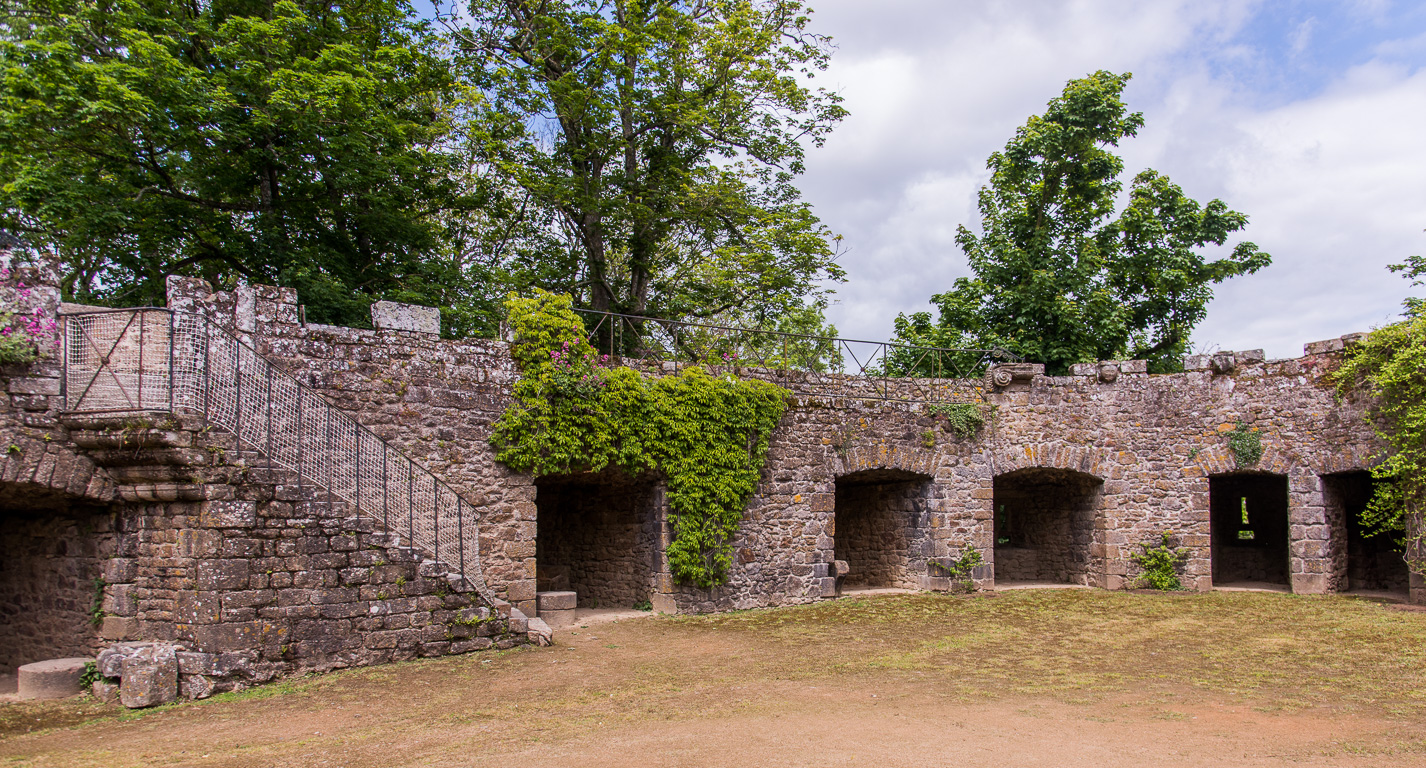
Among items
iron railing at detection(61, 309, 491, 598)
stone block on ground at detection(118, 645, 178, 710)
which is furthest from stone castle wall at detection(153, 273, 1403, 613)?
stone block on ground at detection(118, 645, 178, 710)

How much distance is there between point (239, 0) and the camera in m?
12.8

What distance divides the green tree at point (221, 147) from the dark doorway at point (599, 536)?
396 centimetres

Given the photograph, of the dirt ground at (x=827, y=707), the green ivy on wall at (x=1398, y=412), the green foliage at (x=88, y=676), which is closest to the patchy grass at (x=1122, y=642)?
the dirt ground at (x=827, y=707)

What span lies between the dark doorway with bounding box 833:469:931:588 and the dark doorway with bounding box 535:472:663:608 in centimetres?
312

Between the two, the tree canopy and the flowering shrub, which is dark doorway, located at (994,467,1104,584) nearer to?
the tree canopy

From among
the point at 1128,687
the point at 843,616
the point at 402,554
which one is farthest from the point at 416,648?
the point at 1128,687

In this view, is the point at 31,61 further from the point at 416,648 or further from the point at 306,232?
the point at 416,648

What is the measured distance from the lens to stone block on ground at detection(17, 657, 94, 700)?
645 centimetres

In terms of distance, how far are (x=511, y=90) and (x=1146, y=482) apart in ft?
41.6

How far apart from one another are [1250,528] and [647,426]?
1189 cm

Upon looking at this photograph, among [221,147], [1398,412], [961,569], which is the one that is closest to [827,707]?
[961,569]

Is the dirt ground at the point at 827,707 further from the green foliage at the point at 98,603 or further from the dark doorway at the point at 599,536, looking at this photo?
the dark doorway at the point at 599,536

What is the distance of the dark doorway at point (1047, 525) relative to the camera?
13.1m

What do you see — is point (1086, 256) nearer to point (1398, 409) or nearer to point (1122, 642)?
point (1398, 409)
